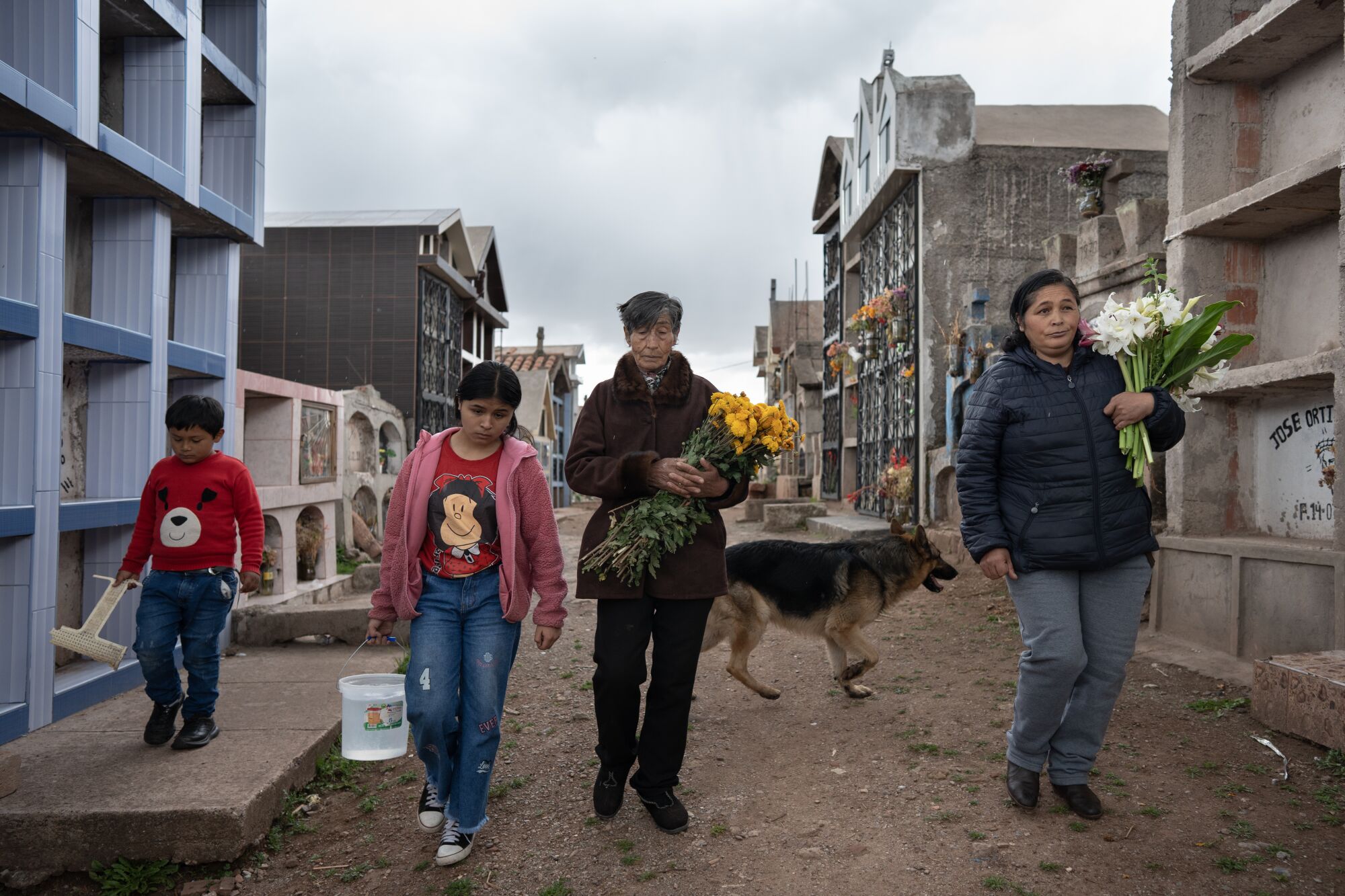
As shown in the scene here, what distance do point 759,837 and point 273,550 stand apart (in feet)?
23.1

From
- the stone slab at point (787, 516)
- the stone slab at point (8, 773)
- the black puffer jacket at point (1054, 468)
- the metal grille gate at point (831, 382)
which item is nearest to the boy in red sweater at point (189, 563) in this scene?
the stone slab at point (8, 773)

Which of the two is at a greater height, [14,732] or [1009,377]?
[1009,377]

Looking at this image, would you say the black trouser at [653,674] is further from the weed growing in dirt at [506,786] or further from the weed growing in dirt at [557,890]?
the weed growing in dirt at [506,786]

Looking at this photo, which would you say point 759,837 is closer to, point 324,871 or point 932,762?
point 932,762

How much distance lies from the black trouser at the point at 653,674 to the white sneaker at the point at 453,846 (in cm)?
63

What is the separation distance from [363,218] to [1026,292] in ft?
69.6

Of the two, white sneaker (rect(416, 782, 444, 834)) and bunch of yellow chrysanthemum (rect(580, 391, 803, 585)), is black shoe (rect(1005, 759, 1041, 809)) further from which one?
white sneaker (rect(416, 782, 444, 834))

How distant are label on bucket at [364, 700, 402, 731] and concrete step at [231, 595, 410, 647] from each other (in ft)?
9.99

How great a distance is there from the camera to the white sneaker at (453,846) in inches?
133

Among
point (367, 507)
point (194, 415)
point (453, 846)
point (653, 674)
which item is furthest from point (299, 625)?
point (367, 507)

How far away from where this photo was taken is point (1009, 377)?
11.7ft

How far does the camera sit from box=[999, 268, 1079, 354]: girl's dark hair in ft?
11.7

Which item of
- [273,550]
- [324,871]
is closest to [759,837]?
[324,871]

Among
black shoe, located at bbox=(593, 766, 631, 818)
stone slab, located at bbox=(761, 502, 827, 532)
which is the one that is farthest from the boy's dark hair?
stone slab, located at bbox=(761, 502, 827, 532)
